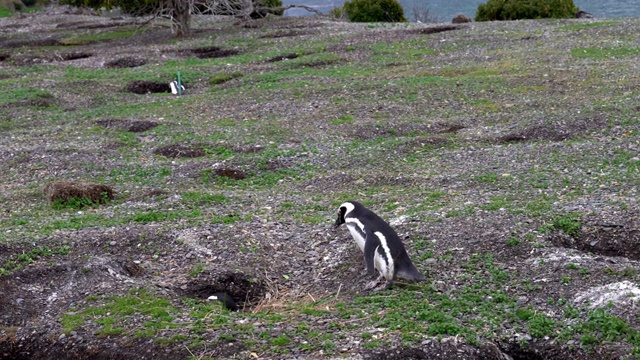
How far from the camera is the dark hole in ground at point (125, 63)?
2227 cm

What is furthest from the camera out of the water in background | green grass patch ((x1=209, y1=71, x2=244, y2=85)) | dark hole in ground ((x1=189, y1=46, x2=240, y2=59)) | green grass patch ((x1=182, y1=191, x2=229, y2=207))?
the water in background

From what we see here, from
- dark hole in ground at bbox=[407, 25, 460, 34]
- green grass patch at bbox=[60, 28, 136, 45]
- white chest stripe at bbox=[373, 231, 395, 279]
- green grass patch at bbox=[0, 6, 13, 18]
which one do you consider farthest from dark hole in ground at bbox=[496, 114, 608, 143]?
green grass patch at bbox=[0, 6, 13, 18]

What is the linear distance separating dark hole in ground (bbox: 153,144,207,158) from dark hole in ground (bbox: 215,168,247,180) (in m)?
1.22

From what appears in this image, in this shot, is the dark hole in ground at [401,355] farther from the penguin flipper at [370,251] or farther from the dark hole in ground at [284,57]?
the dark hole in ground at [284,57]

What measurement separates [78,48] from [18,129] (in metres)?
10.8

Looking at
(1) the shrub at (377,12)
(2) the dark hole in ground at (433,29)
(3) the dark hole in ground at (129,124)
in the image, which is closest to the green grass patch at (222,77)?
(3) the dark hole in ground at (129,124)

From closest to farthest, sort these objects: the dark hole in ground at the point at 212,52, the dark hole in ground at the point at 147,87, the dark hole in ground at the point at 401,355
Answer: the dark hole in ground at the point at 401,355
the dark hole in ground at the point at 147,87
the dark hole in ground at the point at 212,52

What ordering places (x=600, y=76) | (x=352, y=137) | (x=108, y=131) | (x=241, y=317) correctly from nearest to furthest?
(x=241, y=317), (x=352, y=137), (x=108, y=131), (x=600, y=76)

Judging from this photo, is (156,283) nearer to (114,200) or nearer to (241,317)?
(241,317)

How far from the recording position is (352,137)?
13.8 metres

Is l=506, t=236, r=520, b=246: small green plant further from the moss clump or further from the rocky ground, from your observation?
the moss clump

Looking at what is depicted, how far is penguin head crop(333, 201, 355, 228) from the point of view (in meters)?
8.35

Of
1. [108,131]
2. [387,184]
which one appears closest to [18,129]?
[108,131]

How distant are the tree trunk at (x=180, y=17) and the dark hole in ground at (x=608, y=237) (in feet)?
61.7
